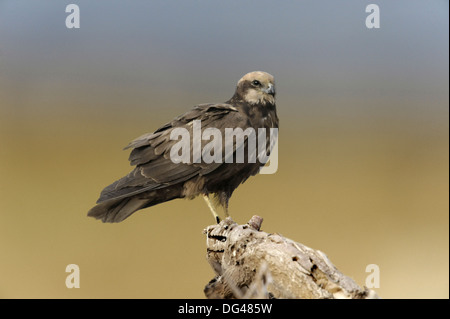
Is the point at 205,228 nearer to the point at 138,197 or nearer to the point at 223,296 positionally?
the point at 138,197

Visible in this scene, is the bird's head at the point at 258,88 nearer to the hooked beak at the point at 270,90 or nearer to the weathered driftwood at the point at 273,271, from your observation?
the hooked beak at the point at 270,90

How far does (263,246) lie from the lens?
2.89m

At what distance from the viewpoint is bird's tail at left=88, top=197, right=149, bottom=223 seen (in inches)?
147

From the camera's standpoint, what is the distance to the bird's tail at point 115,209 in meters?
3.74

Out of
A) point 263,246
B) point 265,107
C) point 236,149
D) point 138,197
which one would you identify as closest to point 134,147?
point 138,197

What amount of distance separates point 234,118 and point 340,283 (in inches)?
68.6

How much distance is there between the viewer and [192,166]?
3822mm

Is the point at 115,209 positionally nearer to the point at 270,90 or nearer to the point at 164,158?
the point at 164,158

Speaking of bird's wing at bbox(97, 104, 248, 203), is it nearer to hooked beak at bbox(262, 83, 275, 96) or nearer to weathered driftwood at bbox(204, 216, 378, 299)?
hooked beak at bbox(262, 83, 275, 96)

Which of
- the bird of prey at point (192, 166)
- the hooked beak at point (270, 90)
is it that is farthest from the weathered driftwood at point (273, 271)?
the hooked beak at point (270, 90)

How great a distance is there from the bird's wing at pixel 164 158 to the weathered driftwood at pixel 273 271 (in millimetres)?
669

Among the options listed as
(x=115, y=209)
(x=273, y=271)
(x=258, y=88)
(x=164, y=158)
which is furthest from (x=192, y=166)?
(x=273, y=271)

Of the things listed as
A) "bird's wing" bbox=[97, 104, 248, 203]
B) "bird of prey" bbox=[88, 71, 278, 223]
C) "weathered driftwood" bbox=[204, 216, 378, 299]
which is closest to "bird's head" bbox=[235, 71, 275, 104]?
"bird of prey" bbox=[88, 71, 278, 223]

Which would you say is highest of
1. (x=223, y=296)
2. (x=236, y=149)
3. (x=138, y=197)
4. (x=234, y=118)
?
(x=234, y=118)
